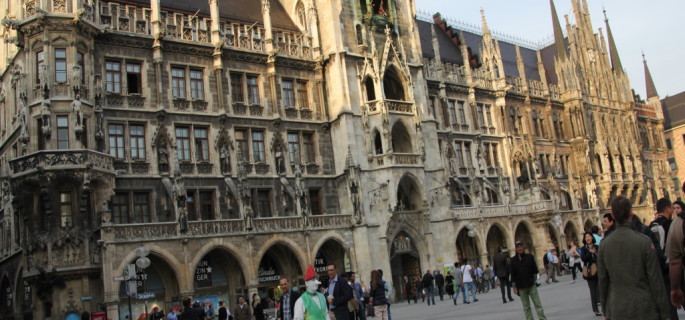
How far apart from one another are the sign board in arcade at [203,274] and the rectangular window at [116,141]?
18.3 feet

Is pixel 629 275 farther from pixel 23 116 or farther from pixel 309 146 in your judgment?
pixel 309 146

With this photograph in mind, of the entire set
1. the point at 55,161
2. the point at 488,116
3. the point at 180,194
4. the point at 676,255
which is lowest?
the point at 676,255

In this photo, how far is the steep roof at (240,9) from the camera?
32.5 metres

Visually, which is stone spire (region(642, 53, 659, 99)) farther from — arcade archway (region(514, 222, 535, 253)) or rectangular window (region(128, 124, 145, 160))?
rectangular window (region(128, 124, 145, 160))

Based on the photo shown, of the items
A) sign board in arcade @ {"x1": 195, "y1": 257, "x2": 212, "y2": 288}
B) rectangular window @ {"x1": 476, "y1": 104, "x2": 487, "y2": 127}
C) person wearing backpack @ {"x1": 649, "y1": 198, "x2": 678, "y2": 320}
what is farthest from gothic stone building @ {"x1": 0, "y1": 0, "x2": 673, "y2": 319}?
person wearing backpack @ {"x1": 649, "y1": 198, "x2": 678, "y2": 320}

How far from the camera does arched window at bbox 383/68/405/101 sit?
36.1 metres

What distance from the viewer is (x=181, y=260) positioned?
26016 mm

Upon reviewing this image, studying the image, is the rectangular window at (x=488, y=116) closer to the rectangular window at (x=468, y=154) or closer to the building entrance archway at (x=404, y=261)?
the rectangular window at (x=468, y=154)

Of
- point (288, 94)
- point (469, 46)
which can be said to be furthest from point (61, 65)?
point (469, 46)

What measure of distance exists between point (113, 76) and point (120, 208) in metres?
5.69

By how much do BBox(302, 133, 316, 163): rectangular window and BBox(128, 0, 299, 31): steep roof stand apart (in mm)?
6337

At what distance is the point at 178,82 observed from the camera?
97.8 ft

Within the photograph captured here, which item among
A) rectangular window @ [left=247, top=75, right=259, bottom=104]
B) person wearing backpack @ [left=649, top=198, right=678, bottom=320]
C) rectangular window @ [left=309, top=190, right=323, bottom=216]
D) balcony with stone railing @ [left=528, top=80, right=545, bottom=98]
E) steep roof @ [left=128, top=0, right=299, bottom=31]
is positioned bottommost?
person wearing backpack @ [left=649, top=198, right=678, bottom=320]

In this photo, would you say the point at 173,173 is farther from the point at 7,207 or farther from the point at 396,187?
the point at 396,187
